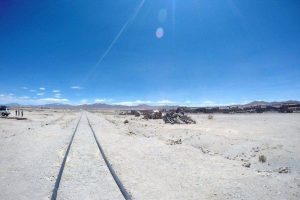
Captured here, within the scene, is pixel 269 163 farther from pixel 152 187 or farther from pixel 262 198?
pixel 152 187

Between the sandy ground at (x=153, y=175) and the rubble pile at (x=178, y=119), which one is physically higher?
the rubble pile at (x=178, y=119)

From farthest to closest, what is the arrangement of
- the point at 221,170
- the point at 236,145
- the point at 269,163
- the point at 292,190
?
the point at 236,145, the point at 269,163, the point at 221,170, the point at 292,190

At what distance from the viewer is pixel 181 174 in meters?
9.79

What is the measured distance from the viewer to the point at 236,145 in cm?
1752

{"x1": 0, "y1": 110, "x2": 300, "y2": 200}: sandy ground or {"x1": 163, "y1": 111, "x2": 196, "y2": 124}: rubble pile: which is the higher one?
{"x1": 163, "y1": 111, "x2": 196, "y2": 124}: rubble pile

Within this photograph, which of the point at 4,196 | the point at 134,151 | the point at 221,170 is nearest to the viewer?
the point at 4,196

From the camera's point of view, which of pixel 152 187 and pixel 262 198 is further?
pixel 152 187

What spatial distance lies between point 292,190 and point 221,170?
2685 millimetres

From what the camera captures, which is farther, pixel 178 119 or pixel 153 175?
pixel 178 119

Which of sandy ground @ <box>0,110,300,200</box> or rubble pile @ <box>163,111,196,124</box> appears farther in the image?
rubble pile @ <box>163,111,196,124</box>

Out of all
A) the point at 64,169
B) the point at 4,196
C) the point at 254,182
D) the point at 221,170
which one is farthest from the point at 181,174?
the point at 4,196

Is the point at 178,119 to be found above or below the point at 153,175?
above

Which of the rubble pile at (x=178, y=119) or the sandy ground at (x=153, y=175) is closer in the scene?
the sandy ground at (x=153, y=175)

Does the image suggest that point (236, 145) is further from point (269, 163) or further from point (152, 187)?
point (152, 187)
